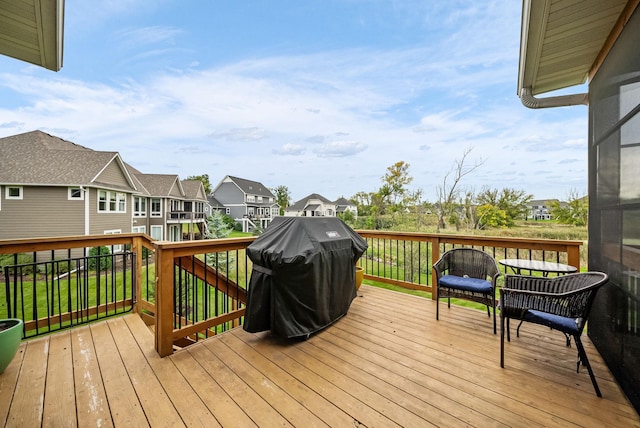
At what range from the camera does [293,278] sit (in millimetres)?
2311

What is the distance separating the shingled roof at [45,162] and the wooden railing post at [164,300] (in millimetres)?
11845

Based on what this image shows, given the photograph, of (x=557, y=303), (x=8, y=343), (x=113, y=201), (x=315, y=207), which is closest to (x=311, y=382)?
(x=557, y=303)

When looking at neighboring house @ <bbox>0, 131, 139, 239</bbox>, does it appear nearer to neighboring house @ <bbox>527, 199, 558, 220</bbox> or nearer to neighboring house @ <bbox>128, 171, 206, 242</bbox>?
neighboring house @ <bbox>128, 171, 206, 242</bbox>

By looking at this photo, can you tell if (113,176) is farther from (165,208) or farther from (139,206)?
(165,208)

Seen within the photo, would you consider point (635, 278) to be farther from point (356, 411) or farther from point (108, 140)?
point (108, 140)

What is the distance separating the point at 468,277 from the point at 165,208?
719 inches

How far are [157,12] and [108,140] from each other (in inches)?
508

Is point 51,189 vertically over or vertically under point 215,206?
over

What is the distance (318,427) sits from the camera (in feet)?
4.70

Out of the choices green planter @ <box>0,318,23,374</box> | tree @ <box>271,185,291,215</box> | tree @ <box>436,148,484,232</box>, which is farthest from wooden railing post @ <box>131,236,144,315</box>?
tree @ <box>271,185,291,215</box>

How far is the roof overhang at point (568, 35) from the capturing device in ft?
6.54

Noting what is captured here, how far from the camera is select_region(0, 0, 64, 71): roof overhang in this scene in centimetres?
192

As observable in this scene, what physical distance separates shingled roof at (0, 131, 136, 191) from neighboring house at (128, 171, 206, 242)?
330cm

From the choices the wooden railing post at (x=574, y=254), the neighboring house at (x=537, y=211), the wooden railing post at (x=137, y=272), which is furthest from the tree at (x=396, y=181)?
the wooden railing post at (x=137, y=272)
